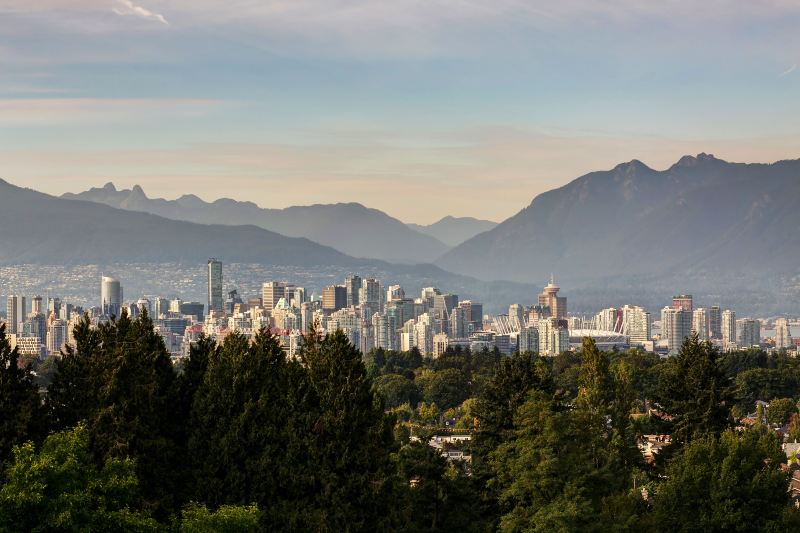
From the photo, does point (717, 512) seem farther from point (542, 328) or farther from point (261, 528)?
point (542, 328)

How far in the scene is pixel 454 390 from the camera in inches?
2849

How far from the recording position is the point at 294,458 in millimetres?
24406

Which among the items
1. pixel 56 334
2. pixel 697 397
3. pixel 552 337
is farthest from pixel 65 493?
pixel 56 334

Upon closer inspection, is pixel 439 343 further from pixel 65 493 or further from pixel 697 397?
pixel 65 493

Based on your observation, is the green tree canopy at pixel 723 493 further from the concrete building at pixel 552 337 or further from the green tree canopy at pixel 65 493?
the concrete building at pixel 552 337

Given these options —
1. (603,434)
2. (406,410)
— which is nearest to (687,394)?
(603,434)

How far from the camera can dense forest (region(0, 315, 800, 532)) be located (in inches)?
840

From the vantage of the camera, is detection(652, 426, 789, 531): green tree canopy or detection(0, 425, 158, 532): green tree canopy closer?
detection(0, 425, 158, 532): green tree canopy

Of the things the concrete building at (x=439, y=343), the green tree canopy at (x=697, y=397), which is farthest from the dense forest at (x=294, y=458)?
the concrete building at (x=439, y=343)

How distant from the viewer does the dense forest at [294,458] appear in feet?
70.0

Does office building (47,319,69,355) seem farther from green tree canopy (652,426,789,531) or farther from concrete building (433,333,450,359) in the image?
green tree canopy (652,426,789,531)

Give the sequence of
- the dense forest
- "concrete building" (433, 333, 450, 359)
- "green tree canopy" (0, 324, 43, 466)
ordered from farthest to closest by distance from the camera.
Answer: "concrete building" (433, 333, 450, 359), "green tree canopy" (0, 324, 43, 466), the dense forest

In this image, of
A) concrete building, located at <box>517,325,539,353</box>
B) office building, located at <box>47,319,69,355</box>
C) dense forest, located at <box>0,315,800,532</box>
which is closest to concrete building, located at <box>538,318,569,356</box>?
concrete building, located at <box>517,325,539,353</box>

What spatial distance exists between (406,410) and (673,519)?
3859cm
